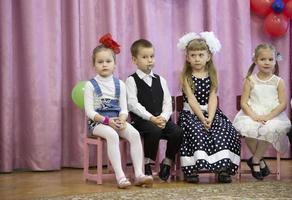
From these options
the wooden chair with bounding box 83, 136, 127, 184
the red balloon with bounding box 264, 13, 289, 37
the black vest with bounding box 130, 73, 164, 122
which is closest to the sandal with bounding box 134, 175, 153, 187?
the wooden chair with bounding box 83, 136, 127, 184

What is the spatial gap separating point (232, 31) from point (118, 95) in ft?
5.18

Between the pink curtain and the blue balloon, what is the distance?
0.28 metres

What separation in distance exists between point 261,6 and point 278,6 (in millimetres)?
191

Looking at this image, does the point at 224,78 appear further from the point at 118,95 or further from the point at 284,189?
the point at 284,189

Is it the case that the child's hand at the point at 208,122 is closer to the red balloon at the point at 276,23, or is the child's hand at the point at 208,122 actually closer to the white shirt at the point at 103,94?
the white shirt at the point at 103,94

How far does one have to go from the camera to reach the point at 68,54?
181 inches

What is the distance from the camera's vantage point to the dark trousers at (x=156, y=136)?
389cm

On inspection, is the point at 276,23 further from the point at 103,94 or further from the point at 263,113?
the point at 103,94

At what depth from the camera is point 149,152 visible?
3.95 meters

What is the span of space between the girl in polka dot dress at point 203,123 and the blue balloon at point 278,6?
864 millimetres

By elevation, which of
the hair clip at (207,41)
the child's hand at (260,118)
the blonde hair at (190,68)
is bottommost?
the child's hand at (260,118)

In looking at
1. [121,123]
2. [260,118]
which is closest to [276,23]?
[260,118]

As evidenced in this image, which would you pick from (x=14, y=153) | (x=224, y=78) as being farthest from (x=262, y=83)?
(x=14, y=153)

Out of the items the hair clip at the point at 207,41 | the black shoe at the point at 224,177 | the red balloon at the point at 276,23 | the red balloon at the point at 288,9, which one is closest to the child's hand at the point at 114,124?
the black shoe at the point at 224,177
